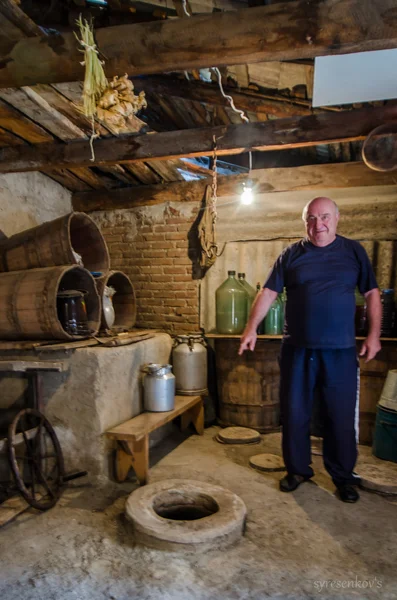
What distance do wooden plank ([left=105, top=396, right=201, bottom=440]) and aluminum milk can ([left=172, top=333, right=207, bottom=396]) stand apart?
0.38 metres

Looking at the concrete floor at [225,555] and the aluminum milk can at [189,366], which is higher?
the aluminum milk can at [189,366]

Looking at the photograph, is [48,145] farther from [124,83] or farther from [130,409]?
[130,409]

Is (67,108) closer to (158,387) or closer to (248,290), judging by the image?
(158,387)

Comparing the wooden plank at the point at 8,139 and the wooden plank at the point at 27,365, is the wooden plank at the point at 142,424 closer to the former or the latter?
the wooden plank at the point at 27,365

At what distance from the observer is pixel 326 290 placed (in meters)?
3.24

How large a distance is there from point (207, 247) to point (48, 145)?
217cm

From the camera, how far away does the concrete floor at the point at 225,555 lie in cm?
225

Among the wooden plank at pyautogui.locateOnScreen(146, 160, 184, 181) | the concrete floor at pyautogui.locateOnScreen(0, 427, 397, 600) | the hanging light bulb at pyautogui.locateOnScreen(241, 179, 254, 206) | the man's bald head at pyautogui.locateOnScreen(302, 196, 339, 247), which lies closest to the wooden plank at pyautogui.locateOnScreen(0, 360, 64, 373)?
the concrete floor at pyautogui.locateOnScreen(0, 427, 397, 600)

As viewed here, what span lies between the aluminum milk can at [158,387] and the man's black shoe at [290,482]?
1.27m

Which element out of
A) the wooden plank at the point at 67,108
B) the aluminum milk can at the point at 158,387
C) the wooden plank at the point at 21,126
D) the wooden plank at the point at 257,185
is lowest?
the aluminum milk can at the point at 158,387

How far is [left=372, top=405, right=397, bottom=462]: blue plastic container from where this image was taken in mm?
3883

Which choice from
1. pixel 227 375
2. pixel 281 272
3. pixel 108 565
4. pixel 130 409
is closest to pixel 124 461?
pixel 130 409

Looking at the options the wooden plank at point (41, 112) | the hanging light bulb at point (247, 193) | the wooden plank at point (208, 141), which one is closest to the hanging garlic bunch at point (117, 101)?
the wooden plank at point (208, 141)

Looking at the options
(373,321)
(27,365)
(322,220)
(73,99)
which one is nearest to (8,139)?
(73,99)
